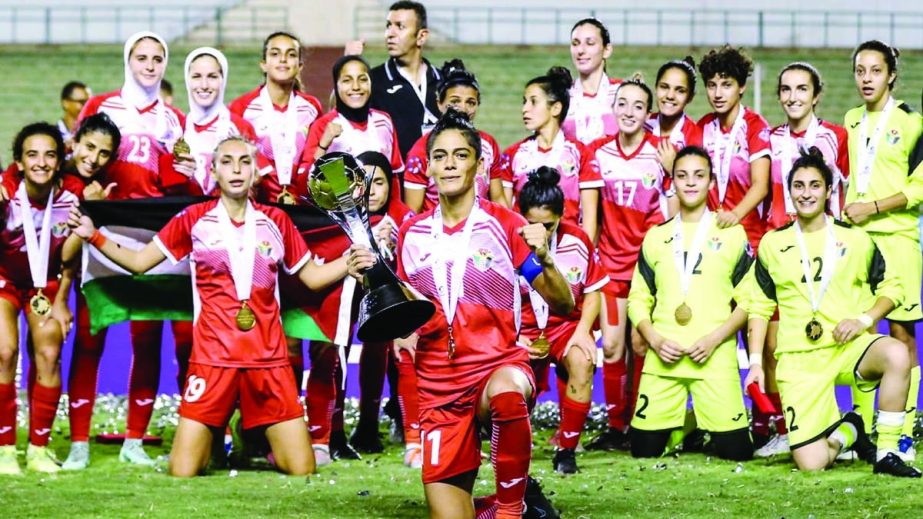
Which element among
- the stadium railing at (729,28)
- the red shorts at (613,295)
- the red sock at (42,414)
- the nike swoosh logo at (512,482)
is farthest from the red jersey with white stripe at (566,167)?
the stadium railing at (729,28)

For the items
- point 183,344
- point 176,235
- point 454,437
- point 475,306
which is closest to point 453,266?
point 475,306

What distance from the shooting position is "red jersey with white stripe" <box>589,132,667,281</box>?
7.17 m

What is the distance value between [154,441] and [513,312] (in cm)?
303

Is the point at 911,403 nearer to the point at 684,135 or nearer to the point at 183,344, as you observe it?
the point at 684,135

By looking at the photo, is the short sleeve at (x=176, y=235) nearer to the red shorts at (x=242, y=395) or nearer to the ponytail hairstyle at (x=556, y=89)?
the red shorts at (x=242, y=395)

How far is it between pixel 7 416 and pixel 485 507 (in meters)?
2.58

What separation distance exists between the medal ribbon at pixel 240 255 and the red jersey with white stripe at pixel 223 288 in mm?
17

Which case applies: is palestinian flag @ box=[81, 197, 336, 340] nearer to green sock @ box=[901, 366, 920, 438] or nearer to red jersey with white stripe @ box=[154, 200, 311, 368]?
red jersey with white stripe @ box=[154, 200, 311, 368]

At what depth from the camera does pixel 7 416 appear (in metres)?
6.57

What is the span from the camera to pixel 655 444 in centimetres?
691

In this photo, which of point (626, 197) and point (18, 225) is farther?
point (626, 197)

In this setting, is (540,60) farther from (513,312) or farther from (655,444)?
(513,312)

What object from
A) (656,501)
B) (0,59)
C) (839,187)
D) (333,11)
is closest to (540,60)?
(333,11)

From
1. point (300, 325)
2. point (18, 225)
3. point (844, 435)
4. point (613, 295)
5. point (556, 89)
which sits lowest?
point (844, 435)
